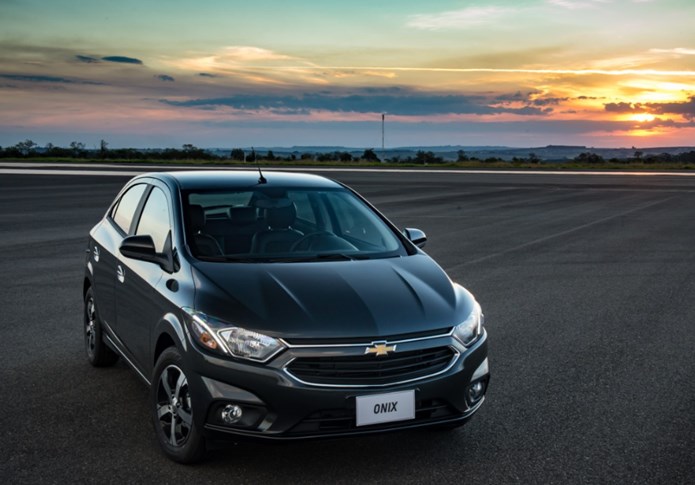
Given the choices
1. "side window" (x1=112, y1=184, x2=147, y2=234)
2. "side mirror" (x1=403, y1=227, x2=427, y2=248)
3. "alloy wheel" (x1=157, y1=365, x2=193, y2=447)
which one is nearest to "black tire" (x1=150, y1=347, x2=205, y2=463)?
"alloy wheel" (x1=157, y1=365, x2=193, y2=447)

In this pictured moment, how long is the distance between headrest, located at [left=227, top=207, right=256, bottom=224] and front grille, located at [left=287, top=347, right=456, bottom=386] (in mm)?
1718

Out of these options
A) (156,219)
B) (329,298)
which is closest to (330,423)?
(329,298)

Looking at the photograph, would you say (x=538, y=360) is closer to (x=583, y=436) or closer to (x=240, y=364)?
(x=583, y=436)

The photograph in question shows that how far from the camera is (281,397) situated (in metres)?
3.99

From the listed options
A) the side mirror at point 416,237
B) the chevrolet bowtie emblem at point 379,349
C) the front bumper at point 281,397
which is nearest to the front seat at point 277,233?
the side mirror at point 416,237

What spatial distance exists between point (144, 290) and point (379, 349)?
1.71m

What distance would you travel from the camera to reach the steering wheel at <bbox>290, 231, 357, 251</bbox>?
5332 millimetres

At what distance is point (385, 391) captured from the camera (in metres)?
4.06

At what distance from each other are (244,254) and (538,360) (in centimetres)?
283

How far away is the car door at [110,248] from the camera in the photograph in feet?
19.2

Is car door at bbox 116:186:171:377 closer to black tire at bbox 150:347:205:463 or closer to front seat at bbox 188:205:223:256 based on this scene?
front seat at bbox 188:205:223:256

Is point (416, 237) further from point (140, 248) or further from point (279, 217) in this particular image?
point (140, 248)

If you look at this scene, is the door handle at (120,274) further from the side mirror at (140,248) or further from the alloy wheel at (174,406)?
the alloy wheel at (174,406)

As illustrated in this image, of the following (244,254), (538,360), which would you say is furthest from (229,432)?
(538,360)
